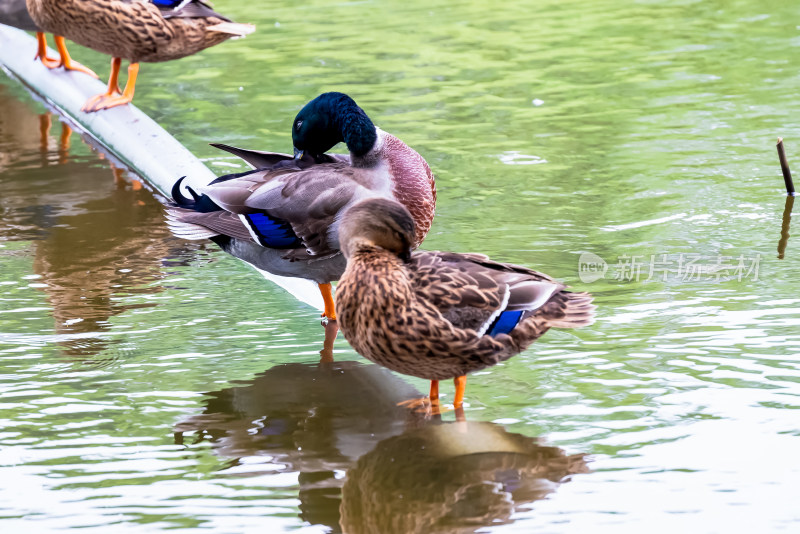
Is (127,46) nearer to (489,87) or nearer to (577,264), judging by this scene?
(489,87)

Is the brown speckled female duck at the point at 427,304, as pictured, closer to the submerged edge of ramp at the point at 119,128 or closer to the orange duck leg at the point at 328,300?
the orange duck leg at the point at 328,300

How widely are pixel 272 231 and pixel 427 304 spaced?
118cm

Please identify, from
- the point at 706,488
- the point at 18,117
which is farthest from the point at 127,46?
the point at 706,488

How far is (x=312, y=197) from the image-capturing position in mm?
4664

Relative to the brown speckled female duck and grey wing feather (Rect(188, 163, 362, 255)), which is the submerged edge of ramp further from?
the brown speckled female duck

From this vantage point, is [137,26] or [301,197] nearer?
[301,197]

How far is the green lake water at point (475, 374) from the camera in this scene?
3.46 m

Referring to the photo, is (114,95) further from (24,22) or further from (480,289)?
(480,289)

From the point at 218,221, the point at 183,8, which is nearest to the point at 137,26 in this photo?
the point at 183,8

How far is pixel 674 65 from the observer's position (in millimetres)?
8500

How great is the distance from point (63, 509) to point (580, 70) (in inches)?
240

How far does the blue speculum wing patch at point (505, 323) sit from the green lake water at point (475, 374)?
33 centimetres

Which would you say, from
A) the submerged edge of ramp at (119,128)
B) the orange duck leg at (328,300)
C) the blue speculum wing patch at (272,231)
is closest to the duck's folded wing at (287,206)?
the blue speculum wing patch at (272,231)

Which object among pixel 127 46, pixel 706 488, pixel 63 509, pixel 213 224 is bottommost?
pixel 63 509
